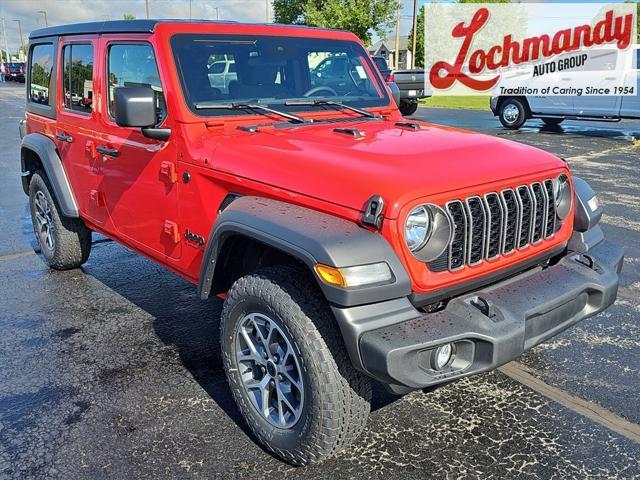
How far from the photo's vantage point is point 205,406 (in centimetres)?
321

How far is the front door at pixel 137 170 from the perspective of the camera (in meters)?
3.43

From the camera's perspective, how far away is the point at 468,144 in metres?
3.03

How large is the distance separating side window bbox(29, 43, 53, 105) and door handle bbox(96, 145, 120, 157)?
50.5 inches

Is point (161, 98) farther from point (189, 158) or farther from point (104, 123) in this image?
point (104, 123)

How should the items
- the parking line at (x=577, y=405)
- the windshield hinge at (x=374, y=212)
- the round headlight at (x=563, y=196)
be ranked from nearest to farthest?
the windshield hinge at (x=374, y=212) → the parking line at (x=577, y=405) → the round headlight at (x=563, y=196)

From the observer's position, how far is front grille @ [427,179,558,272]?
2.55 meters

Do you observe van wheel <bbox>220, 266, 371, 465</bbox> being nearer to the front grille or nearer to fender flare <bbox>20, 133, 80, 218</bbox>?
the front grille

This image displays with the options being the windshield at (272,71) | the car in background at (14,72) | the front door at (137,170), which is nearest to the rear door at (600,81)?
the windshield at (272,71)

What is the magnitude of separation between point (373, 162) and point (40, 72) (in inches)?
149

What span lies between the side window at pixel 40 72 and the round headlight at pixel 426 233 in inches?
147

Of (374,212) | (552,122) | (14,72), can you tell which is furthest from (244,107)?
(14,72)

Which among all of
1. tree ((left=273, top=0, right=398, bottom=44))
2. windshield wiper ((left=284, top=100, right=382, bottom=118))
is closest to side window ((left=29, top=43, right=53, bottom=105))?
windshield wiper ((left=284, top=100, right=382, bottom=118))

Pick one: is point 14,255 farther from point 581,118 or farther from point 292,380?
point 581,118

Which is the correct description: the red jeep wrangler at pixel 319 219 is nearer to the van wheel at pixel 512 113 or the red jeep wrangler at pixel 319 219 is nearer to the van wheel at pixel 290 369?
the van wheel at pixel 290 369
